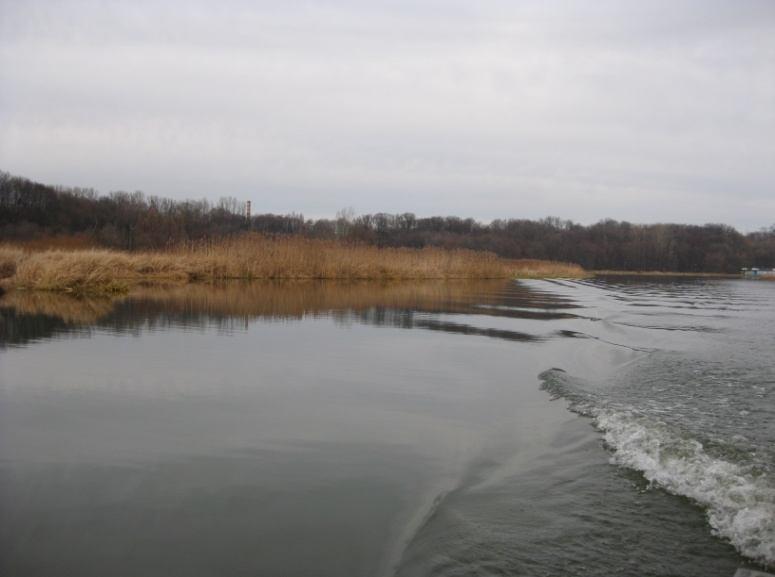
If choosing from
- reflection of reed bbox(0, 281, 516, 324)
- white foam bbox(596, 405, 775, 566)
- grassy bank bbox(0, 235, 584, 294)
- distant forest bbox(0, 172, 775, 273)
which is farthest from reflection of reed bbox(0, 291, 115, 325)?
distant forest bbox(0, 172, 775, 273)

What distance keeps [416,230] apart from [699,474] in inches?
4440

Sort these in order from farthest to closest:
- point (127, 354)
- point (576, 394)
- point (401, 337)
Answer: point (401, 337)
point (127, 354)
point (576, 394)

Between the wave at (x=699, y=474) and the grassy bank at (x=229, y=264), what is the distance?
18.6 m

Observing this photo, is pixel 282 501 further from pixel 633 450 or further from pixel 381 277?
pixel 381 277

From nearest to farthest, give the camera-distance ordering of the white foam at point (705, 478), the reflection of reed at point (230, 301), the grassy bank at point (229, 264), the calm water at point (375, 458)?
1. the calm water at point (375, 458)
2. the white foam at point (705, 478)
3. the reflection of reed at point (230, 301)
4. the grassy bank at point (229, 264)

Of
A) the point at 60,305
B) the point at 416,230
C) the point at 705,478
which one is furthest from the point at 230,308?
the point at 416,230

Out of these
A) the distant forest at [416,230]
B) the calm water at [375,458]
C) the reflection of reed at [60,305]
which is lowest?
the calm water at [375,458]

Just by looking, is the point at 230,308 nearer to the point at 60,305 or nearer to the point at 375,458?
the point at 60,305

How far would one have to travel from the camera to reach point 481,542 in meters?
3.49

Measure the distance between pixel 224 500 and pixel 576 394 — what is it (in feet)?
16.3

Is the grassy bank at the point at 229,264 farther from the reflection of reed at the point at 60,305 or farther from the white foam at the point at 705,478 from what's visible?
the white foam at the point at 705,478

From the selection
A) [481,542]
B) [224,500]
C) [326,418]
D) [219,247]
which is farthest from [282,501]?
[219,247]

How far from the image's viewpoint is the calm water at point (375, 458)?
11.0 feet

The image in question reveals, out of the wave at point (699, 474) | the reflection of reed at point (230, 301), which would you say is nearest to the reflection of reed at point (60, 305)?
the reflection of reed at point (230, 301)
